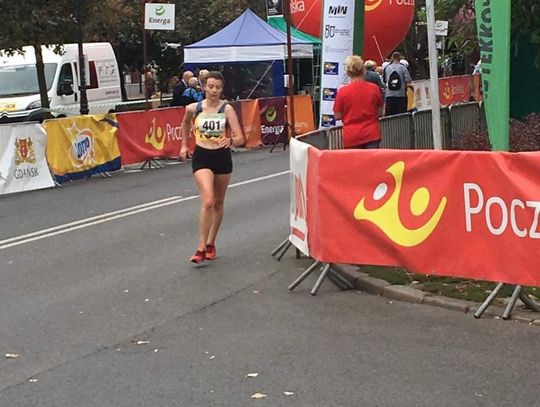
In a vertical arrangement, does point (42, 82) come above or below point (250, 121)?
above

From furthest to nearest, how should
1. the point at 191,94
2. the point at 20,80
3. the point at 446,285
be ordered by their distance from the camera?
the point at 20,80 → the point at 191,94 → the point at 446,285

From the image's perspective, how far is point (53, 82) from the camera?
81.5 ft

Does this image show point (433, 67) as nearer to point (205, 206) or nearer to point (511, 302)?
point (205, 206)

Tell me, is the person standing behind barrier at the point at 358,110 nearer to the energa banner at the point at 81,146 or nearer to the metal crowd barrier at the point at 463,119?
the metal crowd barrier at the point at 463,119

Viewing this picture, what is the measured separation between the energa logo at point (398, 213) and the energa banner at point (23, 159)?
364 inches

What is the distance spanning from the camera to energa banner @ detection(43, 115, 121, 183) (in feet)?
54.5

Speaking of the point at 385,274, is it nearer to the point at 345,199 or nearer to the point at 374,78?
the point at 345,199

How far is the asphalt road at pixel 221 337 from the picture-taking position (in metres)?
5.52

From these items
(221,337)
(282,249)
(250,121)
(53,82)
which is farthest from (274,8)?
(221,337)

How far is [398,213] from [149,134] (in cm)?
1212

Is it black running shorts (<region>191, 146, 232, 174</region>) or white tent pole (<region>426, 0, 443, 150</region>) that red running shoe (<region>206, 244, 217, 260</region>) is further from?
white tent pole (<region>426, 0, 443, 150</region>)

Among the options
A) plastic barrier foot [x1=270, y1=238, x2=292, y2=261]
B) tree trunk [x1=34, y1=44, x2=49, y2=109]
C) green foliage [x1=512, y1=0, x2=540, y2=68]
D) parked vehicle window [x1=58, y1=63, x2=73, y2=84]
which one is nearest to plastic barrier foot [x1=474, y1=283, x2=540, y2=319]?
plastic barrier foot [x1=270, y1=238, x2=292, y2=261]

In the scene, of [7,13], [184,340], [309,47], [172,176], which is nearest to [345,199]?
[184,340]

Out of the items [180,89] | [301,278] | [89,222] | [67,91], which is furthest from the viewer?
[67,91]
